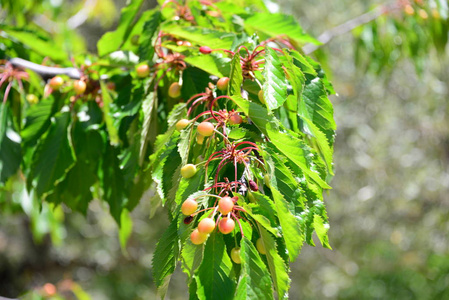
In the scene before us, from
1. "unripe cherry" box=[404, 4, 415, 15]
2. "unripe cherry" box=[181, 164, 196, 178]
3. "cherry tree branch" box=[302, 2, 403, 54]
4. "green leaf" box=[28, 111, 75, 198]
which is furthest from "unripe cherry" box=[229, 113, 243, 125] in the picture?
"unripe cherry" box=[404, 4, 415, 15]

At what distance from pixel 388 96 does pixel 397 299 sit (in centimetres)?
217

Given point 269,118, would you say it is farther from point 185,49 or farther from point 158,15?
point 158,15

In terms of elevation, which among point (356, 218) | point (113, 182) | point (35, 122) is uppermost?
point (35, 122)

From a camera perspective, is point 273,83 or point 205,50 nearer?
point 273,83

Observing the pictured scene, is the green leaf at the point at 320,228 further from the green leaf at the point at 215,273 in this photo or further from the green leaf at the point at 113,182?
the green leaf at the point at 113,182

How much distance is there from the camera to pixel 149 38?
115 centimetres

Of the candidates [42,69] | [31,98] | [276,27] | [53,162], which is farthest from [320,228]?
[31,98]

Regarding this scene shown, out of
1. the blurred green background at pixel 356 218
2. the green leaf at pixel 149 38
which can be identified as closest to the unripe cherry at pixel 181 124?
the green leaf at pixel 149 38

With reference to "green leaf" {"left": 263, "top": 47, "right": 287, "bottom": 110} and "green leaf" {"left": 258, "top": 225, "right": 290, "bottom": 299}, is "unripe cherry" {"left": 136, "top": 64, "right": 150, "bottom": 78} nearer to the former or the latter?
"green leaf" {"left": 263, "top": 47, "right": 287, "bottom": 110}

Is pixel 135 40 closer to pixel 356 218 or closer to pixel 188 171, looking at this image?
pixel 188 171

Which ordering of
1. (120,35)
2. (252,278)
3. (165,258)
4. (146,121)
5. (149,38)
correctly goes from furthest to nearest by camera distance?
1. (120,35)
2. (149,38)
3. (146,121)
4. (165,258)
5. (252,278)

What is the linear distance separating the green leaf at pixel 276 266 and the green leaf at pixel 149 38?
2.09ft

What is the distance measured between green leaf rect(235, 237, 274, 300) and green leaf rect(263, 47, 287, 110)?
0.22 m

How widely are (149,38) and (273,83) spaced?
501 mm
